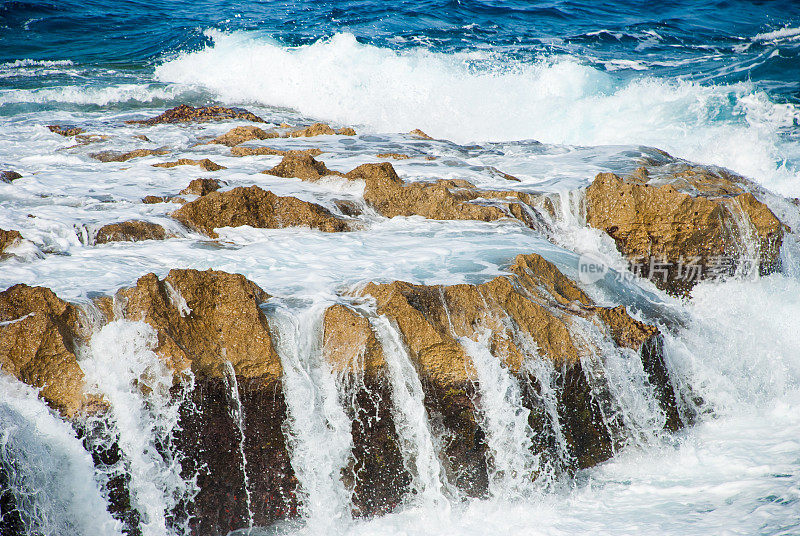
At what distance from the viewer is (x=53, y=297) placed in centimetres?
319

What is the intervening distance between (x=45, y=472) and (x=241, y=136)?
6966mm

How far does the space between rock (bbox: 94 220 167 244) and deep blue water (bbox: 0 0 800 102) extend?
494 inches

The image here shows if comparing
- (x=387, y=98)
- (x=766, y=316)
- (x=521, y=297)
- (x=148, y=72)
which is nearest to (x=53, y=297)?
(x=521, y=297)

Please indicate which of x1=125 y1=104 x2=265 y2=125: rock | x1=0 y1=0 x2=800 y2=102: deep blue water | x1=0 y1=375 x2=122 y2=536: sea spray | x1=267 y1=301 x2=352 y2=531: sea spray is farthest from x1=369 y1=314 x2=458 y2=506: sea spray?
x1=0 y1=0 x2=800 y2=102: deep blue water

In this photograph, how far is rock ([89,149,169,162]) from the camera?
25.7 ft

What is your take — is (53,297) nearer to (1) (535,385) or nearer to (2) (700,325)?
(1) (535,385)

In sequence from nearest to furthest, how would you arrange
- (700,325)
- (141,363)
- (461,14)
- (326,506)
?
(141,363), (326,506), (700,325), (461,14)

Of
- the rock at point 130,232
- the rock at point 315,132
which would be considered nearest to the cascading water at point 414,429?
the rock at point 130,232

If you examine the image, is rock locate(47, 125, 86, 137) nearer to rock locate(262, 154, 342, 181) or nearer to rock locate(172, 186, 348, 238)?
rock locate(262, 154, 342, 181)

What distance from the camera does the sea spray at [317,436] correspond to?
3.35 m

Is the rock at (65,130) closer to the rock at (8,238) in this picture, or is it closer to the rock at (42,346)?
the rock at (8,238)

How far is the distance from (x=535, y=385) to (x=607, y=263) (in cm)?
233

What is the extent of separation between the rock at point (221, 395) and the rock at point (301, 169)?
3.34 metres

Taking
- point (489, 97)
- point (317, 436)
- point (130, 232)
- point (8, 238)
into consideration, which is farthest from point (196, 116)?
point (317, 436)
